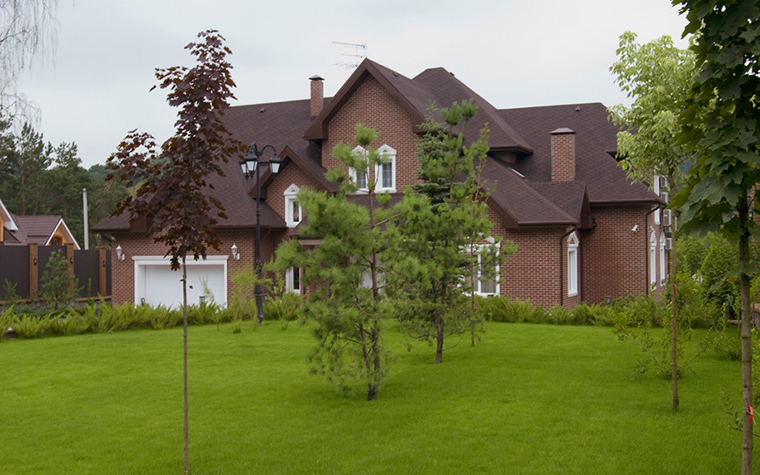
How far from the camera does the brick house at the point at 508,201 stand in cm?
2212

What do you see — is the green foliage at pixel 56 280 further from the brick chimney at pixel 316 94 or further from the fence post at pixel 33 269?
the brick chimney at pixel 316 94

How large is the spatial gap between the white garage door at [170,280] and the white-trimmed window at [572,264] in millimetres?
11656

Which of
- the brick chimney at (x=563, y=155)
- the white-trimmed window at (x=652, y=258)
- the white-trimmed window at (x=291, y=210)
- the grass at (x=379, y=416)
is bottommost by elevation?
the grass at (x=379, y=416)

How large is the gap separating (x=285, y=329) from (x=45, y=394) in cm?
803

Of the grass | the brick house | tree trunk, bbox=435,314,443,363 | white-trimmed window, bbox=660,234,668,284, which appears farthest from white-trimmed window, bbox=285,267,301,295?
white-trimmed window, bbox=660,234,668,284

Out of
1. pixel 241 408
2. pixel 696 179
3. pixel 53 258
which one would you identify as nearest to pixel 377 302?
pixel 241 408

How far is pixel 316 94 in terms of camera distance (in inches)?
1144

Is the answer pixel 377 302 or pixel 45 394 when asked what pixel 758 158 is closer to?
pixel 377 302

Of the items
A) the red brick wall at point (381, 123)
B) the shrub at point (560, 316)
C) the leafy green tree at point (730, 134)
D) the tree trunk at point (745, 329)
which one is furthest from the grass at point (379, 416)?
the red brick wall at point (381, 123)

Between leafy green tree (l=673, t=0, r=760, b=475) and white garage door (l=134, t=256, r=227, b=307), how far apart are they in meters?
21.9

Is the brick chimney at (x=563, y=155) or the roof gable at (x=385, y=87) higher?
the roof gable at (x=385, y=87)

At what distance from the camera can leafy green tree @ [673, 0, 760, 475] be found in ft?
16.9

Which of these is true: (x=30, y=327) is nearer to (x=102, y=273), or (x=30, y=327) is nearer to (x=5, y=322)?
(x=5, y=322)

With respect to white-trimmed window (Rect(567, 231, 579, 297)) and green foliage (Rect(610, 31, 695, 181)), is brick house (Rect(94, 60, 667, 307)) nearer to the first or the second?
white-trimmed window (Rect(567, 231, 579, 297))
